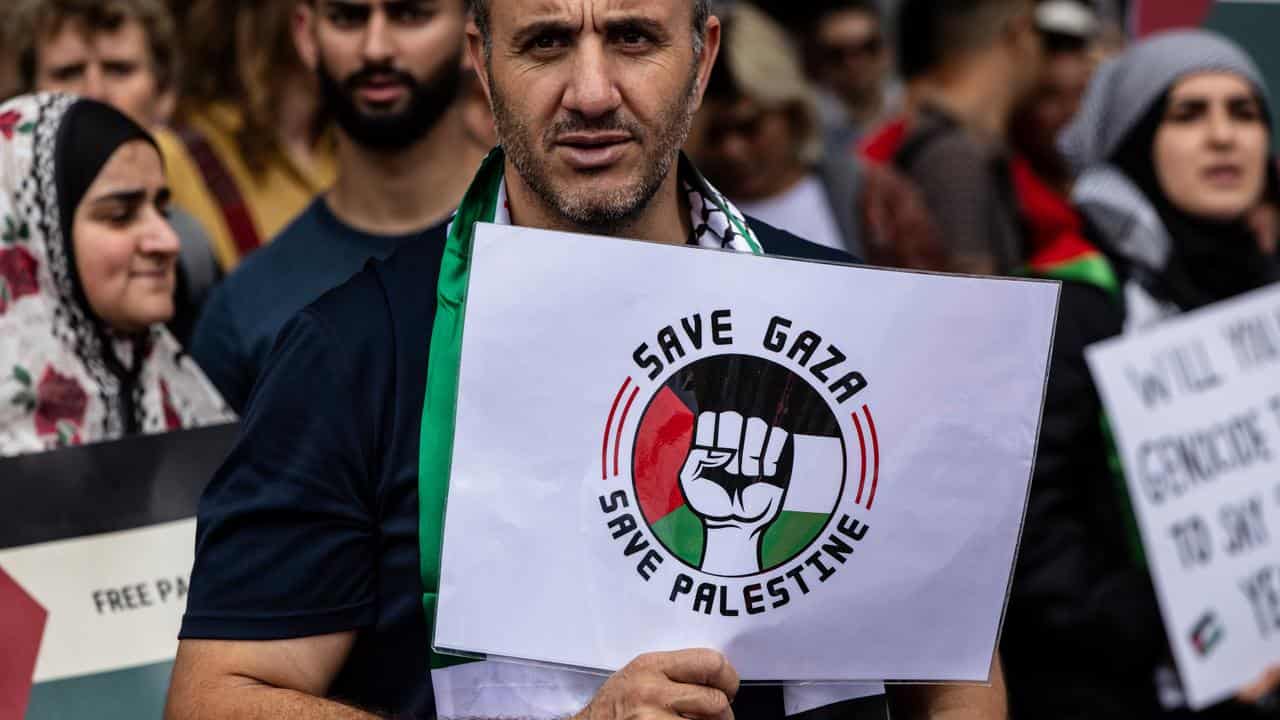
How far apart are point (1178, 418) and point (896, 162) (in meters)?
2.71

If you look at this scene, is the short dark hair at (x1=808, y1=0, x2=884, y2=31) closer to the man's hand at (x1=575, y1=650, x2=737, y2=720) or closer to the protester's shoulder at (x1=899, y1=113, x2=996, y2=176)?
the protester's shoulder at (x1=899, y1=113, x2=996, y2=176)

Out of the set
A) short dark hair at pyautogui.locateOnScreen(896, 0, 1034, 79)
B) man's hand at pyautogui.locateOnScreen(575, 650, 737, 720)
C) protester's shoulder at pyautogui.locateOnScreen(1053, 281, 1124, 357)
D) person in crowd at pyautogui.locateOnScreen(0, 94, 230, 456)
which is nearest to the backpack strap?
person in crowd at pyautogui.locateOnScreen(0, 94, 230, 456)

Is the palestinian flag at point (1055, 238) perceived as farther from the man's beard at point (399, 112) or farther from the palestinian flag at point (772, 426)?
the palestinian flag at point (772, 426)

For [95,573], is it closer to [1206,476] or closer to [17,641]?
[17,641]

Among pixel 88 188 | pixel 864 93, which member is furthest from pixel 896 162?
pixel 88 188

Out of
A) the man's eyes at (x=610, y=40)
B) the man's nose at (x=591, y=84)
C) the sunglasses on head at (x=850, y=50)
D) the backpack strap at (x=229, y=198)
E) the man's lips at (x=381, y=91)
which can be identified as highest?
the sunglasses on head at (x=850, y=50)

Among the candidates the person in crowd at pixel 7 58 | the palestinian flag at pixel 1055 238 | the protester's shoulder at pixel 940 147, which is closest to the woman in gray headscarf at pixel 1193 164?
the palestinian flag at pixel 1055 238

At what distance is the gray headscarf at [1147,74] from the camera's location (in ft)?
15.4

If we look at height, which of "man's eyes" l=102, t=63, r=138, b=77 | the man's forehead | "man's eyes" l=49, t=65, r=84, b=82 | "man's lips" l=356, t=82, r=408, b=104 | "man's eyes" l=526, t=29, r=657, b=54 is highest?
"man's eyes" l=102, t=63, r=138, b=77

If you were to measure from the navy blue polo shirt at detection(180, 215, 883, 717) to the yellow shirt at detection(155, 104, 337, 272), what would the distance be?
242cm

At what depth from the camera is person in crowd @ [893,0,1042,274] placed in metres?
6.43

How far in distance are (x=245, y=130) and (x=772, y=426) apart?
325 cm

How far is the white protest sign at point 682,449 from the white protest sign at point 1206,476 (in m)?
1.85

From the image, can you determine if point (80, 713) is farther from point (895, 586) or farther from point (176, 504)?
point (895, 586)
